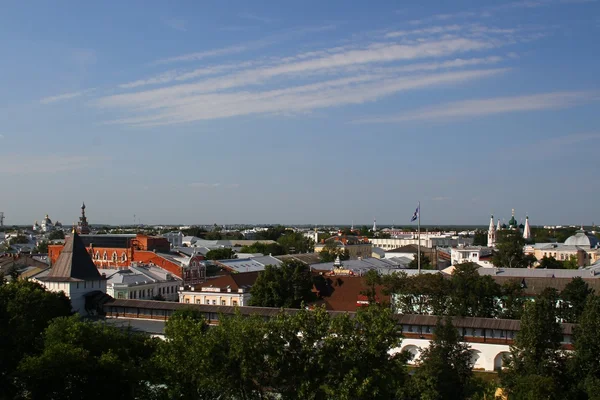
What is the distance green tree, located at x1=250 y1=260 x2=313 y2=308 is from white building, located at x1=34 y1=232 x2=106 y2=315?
36.2ft

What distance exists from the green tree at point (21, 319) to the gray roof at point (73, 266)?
142 inches

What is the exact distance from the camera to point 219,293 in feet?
176

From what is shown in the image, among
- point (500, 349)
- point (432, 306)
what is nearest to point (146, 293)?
point (432, 306)

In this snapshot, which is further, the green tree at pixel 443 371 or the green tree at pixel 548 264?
the green tree at pixel 548 264

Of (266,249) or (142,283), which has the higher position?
(266,249)

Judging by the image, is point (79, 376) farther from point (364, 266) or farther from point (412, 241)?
point (412, 241)

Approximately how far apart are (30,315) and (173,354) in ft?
53.8

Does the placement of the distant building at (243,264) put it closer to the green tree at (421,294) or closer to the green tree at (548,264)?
the green tree at (548,264)

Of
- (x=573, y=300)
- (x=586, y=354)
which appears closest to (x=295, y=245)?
(x=573, y=300)

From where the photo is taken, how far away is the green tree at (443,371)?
24.8 metres

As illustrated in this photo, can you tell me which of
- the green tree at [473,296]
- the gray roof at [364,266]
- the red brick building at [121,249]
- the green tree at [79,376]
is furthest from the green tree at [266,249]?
the green tree at [79,376]

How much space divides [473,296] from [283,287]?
12.4 meters

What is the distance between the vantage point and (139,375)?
22.5 metres

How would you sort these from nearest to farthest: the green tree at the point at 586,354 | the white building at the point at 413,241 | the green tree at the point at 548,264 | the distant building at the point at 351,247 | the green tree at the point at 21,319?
1. the green tree at the point at 21,319
2. the green tree at the point at 586,354
3. the green tree at the point at 548,264
4. the distant building at the point at 351,247
5. the white building at the point at 413,241
